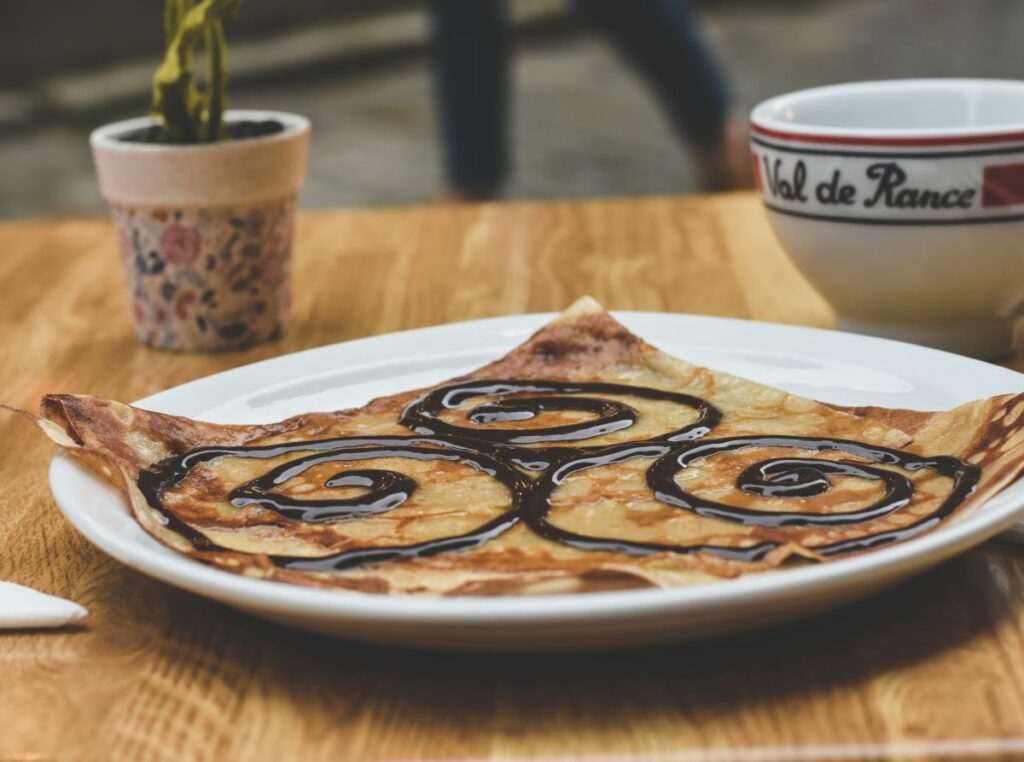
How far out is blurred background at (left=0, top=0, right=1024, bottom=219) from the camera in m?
5.21

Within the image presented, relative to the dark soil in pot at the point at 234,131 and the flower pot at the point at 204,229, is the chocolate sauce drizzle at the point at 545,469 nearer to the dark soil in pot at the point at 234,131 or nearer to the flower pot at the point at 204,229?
the flower pot at the point at 204,229

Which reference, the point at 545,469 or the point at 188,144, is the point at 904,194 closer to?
the point at 545,469

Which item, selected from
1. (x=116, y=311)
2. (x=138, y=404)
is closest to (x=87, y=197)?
(x=116, y=311)

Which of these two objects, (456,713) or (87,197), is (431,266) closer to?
(456,713)

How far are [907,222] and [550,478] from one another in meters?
0.48

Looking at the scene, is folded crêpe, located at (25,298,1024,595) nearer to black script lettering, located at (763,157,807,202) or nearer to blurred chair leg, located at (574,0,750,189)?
black script lettering, located at (763,157,807,202)

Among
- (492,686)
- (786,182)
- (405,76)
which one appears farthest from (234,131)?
(405,76)

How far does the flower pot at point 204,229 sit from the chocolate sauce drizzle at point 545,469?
0.43 metres

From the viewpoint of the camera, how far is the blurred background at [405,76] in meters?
5.21

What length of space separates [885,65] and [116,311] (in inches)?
193

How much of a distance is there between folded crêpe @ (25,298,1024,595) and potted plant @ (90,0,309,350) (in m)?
0.42

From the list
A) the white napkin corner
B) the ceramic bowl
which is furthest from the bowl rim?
the white napkin corner

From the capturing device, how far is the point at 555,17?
261 inches

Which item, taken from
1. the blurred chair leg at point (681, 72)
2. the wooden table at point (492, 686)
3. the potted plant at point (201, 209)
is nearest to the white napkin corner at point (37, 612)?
the wooden table at point (492, 686)
